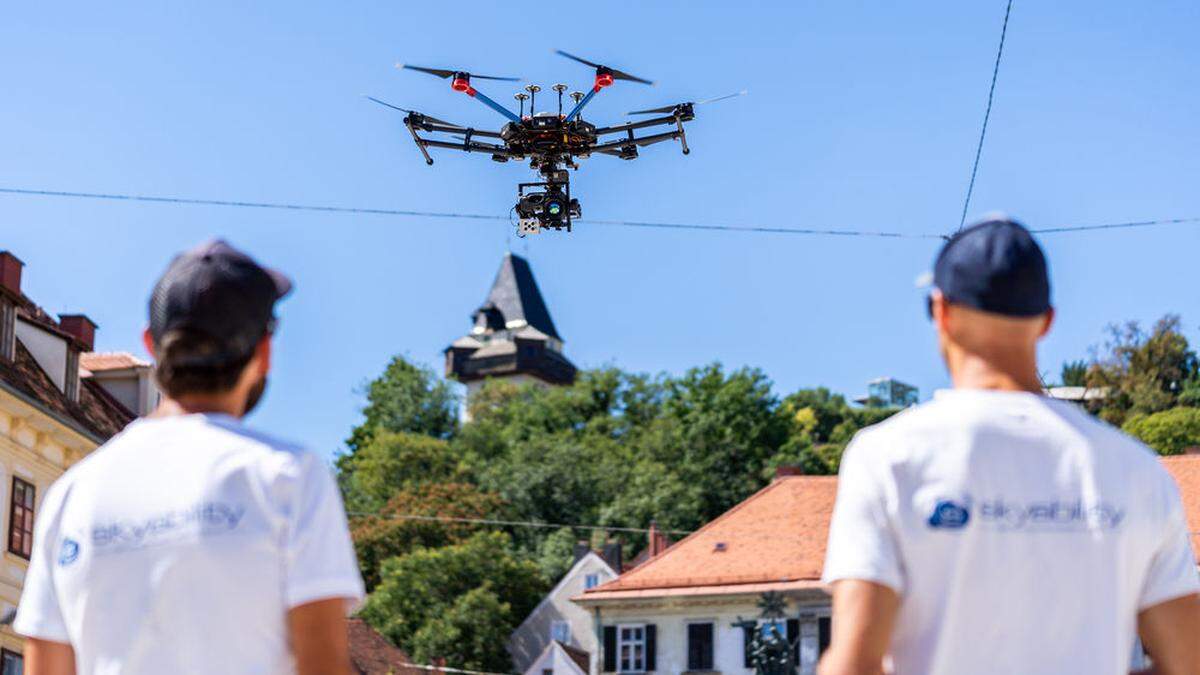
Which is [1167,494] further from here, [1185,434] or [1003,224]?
[1185,434]

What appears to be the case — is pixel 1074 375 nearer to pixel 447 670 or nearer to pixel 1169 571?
pixel 447 670

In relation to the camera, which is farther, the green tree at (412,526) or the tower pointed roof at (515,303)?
the tower pointed roof at (515,303)

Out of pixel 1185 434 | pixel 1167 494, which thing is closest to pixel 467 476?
pixel 1185 434

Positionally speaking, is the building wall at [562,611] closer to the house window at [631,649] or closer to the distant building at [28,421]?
the house window at [631,649]

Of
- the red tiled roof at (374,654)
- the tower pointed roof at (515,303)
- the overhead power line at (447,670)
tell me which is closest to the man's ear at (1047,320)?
the red tiled roof at (374,654)

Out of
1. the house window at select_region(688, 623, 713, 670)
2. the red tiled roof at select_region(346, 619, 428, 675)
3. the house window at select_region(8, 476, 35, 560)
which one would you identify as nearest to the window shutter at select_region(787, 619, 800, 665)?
the house window at select_region(688, 623, 713, 670)

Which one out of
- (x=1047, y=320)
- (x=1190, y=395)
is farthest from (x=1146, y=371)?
(x=1047, y=320)
